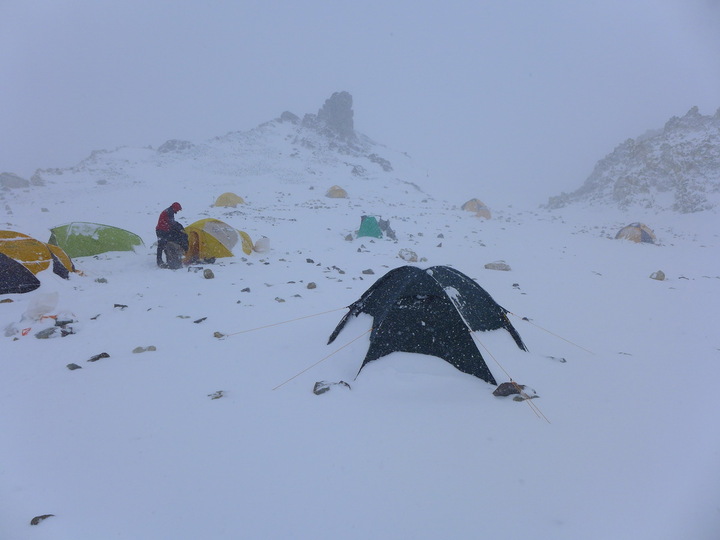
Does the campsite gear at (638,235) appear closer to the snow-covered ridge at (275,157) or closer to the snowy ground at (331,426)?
the snowy ground at (331,426)

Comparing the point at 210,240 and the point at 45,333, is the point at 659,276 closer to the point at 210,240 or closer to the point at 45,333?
the point at 210,240

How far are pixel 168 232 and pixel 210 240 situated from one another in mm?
1272

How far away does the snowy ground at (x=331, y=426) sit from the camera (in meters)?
2.66

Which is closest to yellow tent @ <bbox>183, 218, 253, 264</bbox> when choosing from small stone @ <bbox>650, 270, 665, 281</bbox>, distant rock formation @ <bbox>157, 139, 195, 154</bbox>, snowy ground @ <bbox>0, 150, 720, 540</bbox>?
snowy ground @ <bbox>0, 150, 720, 540</bbox>

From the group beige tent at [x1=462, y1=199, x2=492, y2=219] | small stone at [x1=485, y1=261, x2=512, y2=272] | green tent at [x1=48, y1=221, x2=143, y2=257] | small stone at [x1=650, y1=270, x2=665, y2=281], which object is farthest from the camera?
beige tent at [x1=462, y1=199, x2=492, y2=219]

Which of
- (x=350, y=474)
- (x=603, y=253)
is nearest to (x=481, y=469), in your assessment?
(x=350, y=474)

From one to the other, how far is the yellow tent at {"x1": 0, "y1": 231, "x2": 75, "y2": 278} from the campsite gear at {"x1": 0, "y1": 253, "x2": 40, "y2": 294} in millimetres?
165

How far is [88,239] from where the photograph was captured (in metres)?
10.2

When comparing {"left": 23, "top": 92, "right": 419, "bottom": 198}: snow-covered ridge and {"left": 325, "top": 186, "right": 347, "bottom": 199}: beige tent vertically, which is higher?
{"left": 23, "top": 92, "right": 419, "bottom": 198}: snow-covered ridge

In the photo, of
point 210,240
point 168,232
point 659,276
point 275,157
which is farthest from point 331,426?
point 275,157

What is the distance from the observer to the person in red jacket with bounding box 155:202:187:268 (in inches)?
364

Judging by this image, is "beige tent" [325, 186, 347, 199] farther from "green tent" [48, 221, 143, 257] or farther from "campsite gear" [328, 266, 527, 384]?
"campsite gear" [328, 266, 527, 384]

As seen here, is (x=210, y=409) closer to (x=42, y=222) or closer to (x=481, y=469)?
(x=481, y=469)

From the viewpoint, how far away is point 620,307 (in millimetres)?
8352
